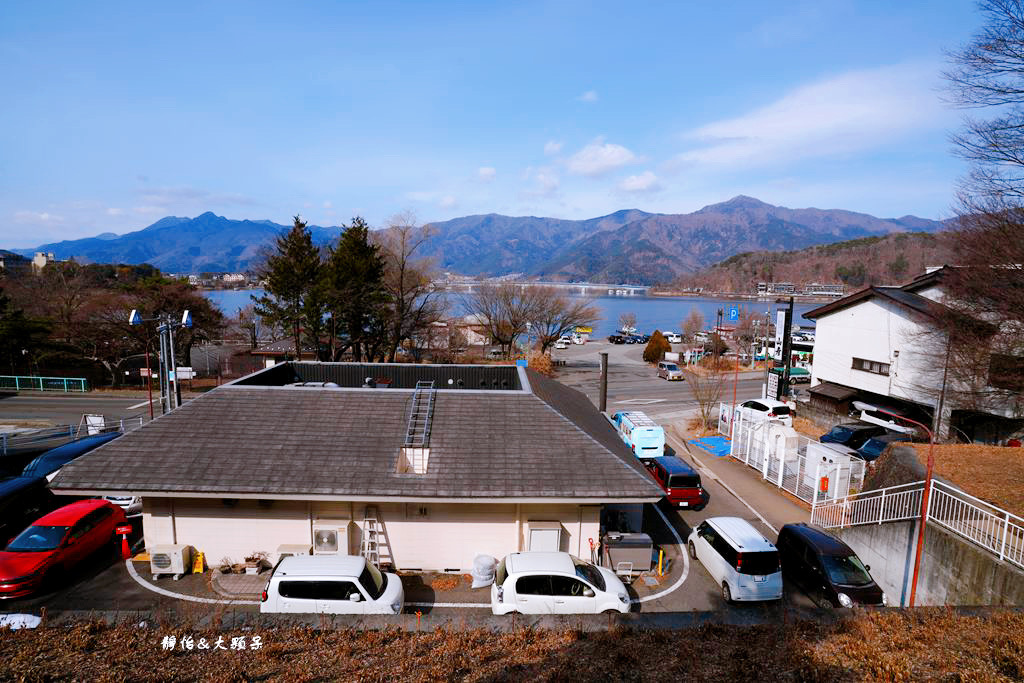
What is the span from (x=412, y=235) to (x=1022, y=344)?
37960 millimetres

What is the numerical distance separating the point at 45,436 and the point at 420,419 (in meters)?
21.6

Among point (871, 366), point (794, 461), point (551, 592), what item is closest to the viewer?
point (551, 592)

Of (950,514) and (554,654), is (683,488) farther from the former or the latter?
(554,654)

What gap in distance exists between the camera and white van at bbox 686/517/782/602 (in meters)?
10.7

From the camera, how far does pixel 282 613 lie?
8273 millimetres

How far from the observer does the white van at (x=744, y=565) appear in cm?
1071

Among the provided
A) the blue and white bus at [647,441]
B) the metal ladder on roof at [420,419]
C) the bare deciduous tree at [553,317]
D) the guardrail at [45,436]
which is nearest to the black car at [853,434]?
the blue and white bus at [647,441]

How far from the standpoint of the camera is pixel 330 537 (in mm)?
11461

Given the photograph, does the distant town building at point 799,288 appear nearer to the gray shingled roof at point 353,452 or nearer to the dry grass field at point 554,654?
the gray shingled roof at point 353,452

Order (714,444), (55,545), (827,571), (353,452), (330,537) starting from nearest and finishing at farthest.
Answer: (827,571) → (55,545) → (330,537) → (353,452) → (714,444)

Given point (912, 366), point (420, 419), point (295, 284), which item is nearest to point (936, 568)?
point (420, 419)

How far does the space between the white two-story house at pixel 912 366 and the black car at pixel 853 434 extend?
9.92 feet

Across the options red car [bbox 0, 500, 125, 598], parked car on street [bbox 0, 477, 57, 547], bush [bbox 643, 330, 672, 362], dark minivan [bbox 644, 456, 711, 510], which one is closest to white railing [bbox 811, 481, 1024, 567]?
dark minivan [bbox 644, 456, 711, 510]

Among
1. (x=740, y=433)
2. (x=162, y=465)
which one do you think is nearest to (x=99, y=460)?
(x=162, y=465)
